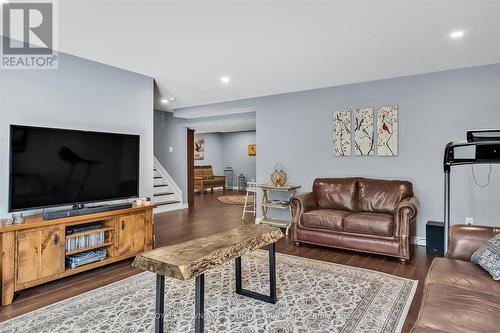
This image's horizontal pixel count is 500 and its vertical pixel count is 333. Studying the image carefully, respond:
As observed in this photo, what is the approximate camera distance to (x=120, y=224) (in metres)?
3.43

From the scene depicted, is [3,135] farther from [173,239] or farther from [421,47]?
[421,47]

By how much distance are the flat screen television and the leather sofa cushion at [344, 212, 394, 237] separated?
9.26 ft

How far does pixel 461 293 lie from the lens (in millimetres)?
1718

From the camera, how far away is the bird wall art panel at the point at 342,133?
4.74 m

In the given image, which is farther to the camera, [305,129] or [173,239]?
[305,129]

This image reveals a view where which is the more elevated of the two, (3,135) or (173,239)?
(3,135)

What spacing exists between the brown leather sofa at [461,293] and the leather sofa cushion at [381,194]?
1664 millimetres

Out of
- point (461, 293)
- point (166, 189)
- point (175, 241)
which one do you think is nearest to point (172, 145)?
point (166, 189)

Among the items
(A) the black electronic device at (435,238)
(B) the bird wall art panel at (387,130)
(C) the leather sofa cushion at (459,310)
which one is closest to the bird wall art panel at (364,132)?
(B) the bird wall art panel at (387,130)

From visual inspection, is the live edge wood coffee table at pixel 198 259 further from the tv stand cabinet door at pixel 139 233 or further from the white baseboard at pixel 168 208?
the white baseboard at pixel 168 208

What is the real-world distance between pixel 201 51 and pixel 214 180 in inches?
308

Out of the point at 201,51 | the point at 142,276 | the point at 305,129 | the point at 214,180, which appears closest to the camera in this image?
Answer: the point at 142,276

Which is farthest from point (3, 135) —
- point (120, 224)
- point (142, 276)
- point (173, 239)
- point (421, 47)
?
point (421, 47)

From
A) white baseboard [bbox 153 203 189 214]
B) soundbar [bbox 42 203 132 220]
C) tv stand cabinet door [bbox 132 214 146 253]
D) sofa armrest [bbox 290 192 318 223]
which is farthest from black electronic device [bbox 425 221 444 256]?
white baseboard [bbox 153 203 189 214]
